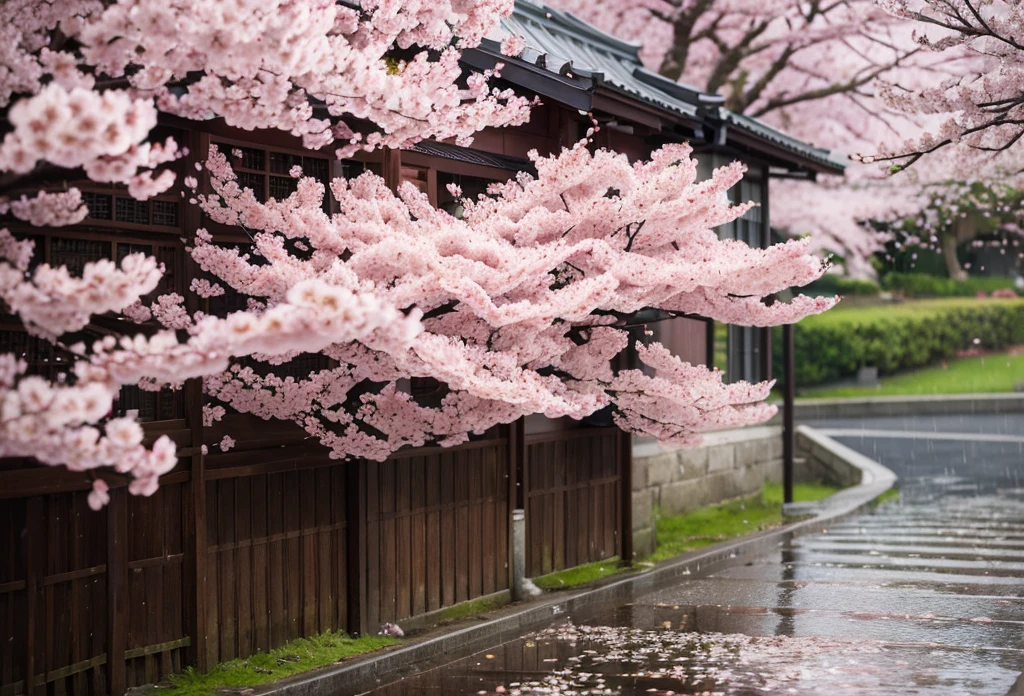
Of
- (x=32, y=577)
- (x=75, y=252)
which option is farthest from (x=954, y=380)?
(x=32, y=577)

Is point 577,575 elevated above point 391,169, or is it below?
below

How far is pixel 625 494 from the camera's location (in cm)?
1673

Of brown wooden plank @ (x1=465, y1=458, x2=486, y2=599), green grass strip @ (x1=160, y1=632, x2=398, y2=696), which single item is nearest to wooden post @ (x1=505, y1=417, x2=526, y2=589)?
brown wooden plank @ (x1=465, y1=458, x2=486, y2=599)

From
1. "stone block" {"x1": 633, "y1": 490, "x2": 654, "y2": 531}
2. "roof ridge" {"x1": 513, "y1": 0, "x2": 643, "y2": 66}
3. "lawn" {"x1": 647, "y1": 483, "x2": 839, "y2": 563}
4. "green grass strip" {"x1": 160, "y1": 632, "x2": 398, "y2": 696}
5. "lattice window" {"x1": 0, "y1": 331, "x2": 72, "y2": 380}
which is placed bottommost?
"lawn" {"x1": 647, "y1": 483, "x2": 839, "y2": 563}

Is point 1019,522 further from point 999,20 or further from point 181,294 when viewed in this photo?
point 181,294

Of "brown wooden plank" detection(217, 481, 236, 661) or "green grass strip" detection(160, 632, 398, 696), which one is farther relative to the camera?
"brown wooden plank" detection(217, 481, 236, 661)

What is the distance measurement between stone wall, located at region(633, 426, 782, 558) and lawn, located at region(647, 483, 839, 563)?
7.4 inches

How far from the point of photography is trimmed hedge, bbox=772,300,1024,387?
1647 inches

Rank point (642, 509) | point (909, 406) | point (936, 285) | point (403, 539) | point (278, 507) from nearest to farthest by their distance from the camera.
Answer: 1. point (278, 507)
2. point (403, 539)
3. point (642, 509)
4. point (909, 406)
5. point (936, 285)

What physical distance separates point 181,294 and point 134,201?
0.85m

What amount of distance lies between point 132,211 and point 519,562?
6.62 meters

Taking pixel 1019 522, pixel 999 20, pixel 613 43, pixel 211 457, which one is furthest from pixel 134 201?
pixel 1019 522

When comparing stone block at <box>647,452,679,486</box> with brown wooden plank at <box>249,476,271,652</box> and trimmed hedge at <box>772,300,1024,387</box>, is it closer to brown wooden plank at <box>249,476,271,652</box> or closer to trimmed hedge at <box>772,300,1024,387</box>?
brown wooden plank at <box>249,476,271,652</box>

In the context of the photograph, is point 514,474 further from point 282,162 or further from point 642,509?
point 282,162
